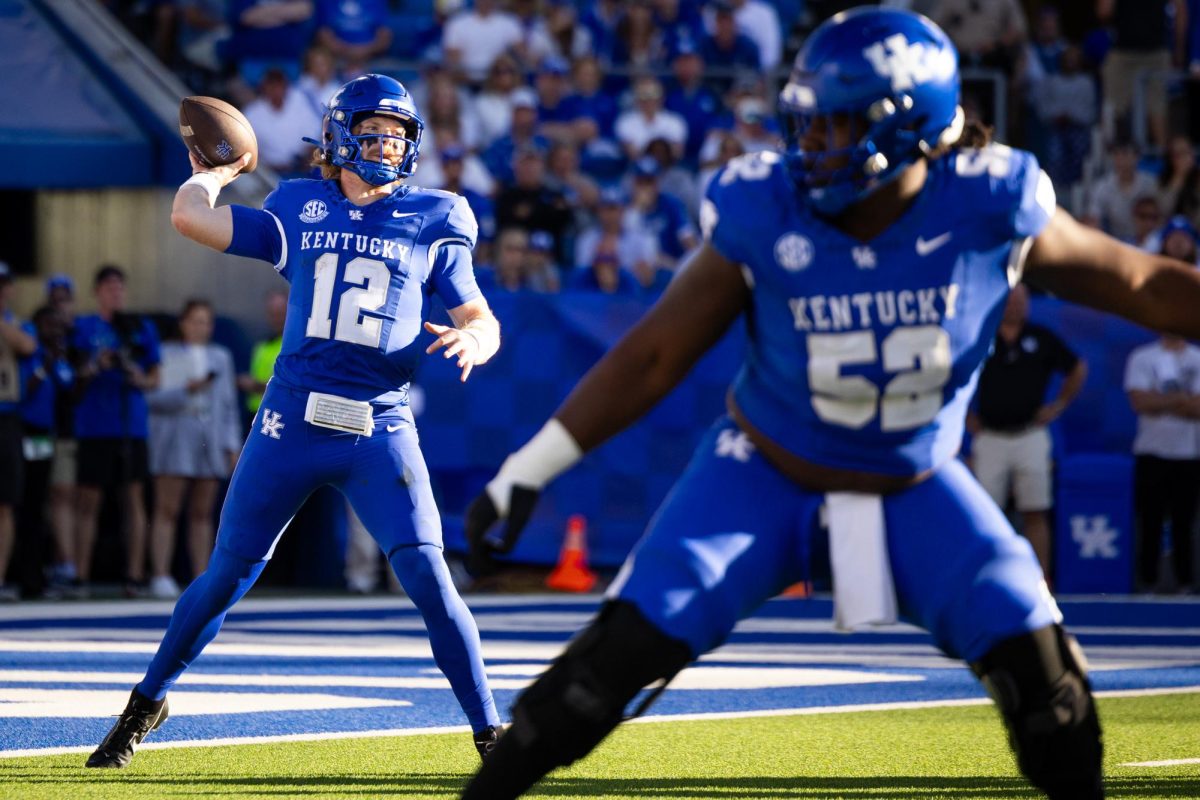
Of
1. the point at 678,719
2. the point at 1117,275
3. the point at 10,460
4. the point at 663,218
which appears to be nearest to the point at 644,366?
the point at 1117,275

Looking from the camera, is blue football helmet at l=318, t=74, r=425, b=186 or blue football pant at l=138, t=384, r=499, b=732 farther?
blue football helmet at l=318, t=74, r=425, b=186

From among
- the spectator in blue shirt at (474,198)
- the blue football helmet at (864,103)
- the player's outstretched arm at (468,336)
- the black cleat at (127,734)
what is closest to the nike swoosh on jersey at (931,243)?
the blue football helmet at (864,103)

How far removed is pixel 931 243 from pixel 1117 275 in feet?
1.24

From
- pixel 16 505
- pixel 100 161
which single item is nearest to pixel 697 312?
pixel 16 505

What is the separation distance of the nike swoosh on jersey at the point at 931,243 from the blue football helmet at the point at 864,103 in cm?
13

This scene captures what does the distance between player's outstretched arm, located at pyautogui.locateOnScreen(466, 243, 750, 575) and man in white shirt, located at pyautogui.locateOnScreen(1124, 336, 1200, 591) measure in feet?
27.8

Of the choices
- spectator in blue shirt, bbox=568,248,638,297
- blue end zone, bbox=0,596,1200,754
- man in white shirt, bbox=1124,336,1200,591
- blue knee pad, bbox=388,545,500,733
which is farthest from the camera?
spectator in blue shirt, bbox=568,248,638,297

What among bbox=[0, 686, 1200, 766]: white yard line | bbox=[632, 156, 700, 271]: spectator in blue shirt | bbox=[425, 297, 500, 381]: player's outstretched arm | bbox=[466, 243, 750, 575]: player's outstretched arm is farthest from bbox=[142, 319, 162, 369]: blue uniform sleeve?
bbox=[466, 243, 750, 575]: player's outstretched arm

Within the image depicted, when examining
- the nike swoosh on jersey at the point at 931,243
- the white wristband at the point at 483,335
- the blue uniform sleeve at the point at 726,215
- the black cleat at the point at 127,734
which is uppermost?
the blue uniform sleeve at the point at 726,215

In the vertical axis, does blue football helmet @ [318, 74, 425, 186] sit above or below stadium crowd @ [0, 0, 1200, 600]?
above

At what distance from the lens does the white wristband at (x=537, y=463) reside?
3.59 metres

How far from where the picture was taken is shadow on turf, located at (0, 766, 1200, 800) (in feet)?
16.8

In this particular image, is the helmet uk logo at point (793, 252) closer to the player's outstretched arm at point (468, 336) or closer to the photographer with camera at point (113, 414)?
the player's outstretched arm at point (468, 336)

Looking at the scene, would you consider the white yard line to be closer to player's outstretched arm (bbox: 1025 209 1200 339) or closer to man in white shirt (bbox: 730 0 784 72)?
player's outstretched arm (bbox: 1025 209 1200 339)
